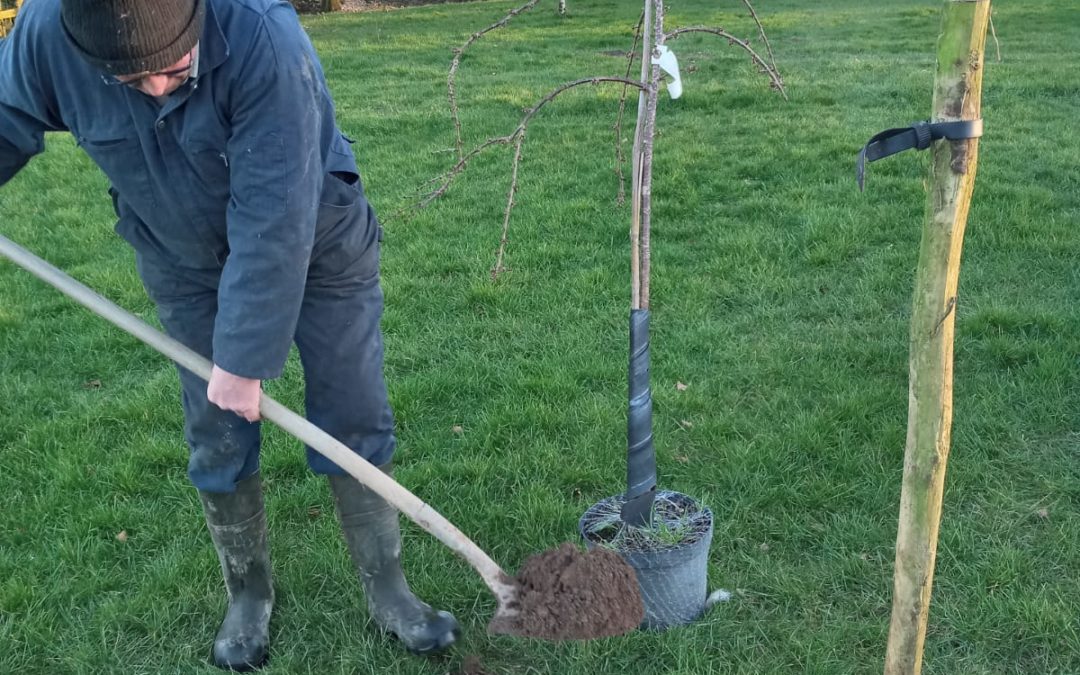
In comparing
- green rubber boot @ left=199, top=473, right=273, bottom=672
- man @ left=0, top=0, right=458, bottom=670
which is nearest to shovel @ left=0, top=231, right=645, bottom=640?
man @ left=0, top=0, right=458, bottom=670

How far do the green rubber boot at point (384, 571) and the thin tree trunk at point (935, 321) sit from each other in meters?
1.36

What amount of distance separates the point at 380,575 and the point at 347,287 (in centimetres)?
96

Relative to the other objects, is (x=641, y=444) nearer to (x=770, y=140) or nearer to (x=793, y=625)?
(x=793, y=625)

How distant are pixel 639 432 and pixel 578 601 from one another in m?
0.62

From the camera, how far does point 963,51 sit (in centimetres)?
209

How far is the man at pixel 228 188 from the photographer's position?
2314 mm

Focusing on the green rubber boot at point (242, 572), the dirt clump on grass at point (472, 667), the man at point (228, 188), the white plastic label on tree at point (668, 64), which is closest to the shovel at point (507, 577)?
the man at point (228, 188)

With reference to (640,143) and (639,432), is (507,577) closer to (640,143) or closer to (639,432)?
(639,432)

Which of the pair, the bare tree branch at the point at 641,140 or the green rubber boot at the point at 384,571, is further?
A: the green rubber boot at the point at 384,571

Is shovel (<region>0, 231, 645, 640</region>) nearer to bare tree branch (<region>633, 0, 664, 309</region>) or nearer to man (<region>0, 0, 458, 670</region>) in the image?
man (<region>0, 0, 458, 670</region>)

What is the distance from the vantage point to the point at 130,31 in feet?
6.90

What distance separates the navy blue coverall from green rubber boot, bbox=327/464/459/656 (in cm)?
38

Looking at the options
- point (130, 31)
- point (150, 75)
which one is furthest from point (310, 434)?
point (130, 31)

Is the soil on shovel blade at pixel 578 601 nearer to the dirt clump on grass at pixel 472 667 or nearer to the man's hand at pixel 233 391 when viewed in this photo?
the dirt clump on grass at pixel 472 667
